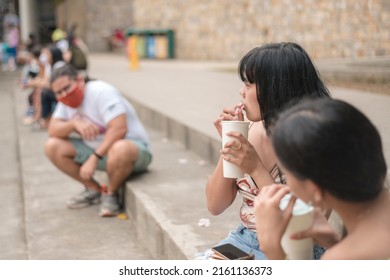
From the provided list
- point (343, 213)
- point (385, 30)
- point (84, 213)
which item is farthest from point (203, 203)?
point (385, 30)

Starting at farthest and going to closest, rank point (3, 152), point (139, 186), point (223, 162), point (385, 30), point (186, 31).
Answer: point (186, 31) → point (385, 30) → point (3, 152) → point (139, 186) → point (223, 162)

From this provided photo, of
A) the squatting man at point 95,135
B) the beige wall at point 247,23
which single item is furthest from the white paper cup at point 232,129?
the beige wall at point 247,23

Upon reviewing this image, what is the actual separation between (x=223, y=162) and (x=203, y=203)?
165 centimetres

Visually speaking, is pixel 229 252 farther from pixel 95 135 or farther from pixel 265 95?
pixel 95 135

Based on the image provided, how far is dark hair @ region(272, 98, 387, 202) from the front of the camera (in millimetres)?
1476

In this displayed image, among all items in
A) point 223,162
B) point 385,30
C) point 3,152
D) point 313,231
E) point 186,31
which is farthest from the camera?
point 186,31

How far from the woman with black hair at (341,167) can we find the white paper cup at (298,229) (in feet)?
0.15

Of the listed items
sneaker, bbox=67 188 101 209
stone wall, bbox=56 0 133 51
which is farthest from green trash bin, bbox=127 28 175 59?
sneaker, bbox=67 188 101 209

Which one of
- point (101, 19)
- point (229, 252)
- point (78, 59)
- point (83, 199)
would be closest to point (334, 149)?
point (229, 252)

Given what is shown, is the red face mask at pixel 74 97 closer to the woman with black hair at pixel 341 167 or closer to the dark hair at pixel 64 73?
the dark hair at pixel 64 73

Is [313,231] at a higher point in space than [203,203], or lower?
higher

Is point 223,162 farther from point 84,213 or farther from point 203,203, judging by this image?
point 84,213

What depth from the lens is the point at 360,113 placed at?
1.57 m

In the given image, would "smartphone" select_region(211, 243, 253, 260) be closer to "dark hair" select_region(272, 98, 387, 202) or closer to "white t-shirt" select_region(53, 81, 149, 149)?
"dark hair" select_region(272, 98, 387, 202)
